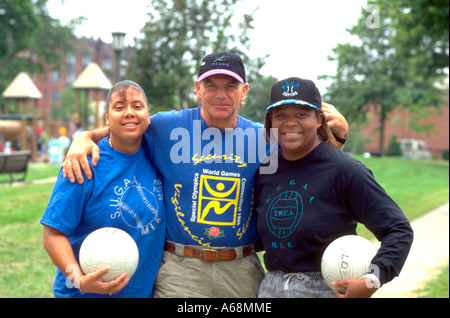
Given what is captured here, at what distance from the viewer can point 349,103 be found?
42.6 meters

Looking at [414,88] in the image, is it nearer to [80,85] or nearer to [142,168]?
[80,85]

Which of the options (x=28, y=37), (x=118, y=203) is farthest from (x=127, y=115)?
(x=28, y=37)

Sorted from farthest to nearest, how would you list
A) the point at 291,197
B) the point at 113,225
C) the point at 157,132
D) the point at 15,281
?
1. the point at 15,281
2. the point at 157,132
3. the point at 113,225
4. the point at 291,197

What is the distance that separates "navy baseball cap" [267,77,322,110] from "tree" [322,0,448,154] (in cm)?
3994

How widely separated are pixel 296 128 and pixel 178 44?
Answer: 9.15 metres

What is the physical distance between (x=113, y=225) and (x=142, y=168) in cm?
44

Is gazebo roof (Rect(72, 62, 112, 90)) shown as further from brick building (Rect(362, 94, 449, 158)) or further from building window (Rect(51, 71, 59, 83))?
building window (Rect(51, 71, 59, 83))

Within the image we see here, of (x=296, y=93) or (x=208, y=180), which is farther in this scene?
(x=208, y=180)

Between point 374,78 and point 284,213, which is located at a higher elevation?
point 374,78

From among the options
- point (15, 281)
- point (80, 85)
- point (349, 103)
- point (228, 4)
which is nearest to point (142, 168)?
point (15, 281)

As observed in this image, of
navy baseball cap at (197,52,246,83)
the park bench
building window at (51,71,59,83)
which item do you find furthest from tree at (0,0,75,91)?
navy baseball cap at (197,52,246,83)

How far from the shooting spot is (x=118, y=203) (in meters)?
3.53

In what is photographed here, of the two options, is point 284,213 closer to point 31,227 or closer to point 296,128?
point 296,128

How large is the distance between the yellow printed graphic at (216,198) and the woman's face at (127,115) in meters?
0.53
